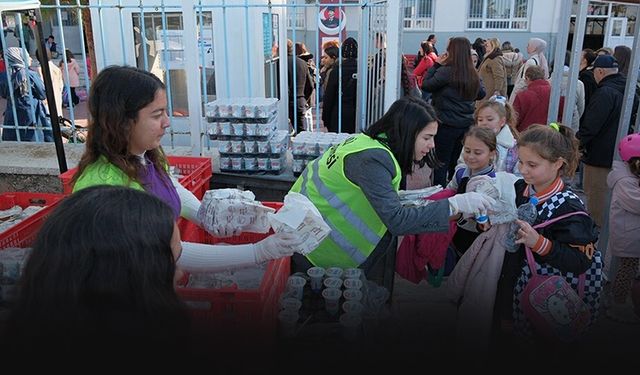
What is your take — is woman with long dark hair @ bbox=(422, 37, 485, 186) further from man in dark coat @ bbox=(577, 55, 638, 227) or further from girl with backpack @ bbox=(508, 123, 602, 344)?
girl with backpack @ bbox=(508, 123, 602, 344)

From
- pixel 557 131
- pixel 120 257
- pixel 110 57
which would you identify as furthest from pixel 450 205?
pixel 110 57

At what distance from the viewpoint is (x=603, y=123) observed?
4406 millimetres

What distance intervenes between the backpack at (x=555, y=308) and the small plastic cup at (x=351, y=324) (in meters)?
0.90

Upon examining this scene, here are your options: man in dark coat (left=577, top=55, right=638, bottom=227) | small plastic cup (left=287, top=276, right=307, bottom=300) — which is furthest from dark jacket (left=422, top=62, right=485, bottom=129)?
small plastic cup (left=287, top=276, right=307, bottom=300)

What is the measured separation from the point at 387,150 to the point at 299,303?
2.41 ft

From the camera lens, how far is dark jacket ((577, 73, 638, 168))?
435 centimetres

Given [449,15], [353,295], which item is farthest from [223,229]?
[449,15]

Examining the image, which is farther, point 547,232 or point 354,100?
point 354,100

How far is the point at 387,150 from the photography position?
2178 mm

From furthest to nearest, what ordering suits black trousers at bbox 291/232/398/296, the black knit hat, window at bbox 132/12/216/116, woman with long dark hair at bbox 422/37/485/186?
1. the black knit hat
2. window at bbox 132/12/216/116
3. woman with long dark hair at bbox 422/37/485/186
4. black trousers at bbox 291/232/398/296

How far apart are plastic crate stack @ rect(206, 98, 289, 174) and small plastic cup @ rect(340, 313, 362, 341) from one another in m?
2.75

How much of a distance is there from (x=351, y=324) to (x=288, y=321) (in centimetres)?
21

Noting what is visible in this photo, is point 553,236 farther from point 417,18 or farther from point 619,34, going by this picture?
point 417,18

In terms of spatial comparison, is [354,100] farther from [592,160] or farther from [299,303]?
[299,303]
